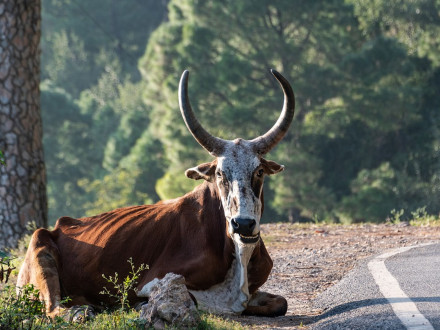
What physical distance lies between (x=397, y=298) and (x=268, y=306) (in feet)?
3.91

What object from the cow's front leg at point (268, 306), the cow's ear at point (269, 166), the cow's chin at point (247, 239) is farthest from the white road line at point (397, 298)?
the cow's ear at point (269, 166)

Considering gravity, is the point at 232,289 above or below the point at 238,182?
below

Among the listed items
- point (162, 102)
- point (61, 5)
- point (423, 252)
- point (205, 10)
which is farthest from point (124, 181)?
point (423, 252)

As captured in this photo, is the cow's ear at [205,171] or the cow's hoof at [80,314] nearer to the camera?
the cow's hoof at [80,314]

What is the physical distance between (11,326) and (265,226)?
27.2ft

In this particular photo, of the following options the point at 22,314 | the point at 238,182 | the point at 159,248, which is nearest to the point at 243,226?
the point at 238,182

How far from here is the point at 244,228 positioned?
7.04m

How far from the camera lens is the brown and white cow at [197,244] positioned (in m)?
7.41

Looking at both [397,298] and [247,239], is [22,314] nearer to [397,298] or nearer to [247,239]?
[247,239]

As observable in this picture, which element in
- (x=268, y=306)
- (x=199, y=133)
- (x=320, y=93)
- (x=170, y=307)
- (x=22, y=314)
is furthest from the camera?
(x=320, y=93)

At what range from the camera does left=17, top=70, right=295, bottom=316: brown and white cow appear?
7.41m

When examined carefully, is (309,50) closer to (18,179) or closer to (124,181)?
(124,181)

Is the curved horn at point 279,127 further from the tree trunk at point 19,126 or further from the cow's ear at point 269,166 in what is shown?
the tree trunk at point 19,126

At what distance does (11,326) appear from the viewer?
625cm
